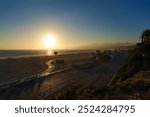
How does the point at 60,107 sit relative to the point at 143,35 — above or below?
below

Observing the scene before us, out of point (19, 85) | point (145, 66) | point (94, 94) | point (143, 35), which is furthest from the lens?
point (143, 35)

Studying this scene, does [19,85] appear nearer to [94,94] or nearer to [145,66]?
[145,66]

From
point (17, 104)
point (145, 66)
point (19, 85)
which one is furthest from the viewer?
point (19, 85)

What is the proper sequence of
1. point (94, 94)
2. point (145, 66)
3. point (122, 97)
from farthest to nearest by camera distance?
point (145, 66)
point (94, 94)
point (122, 97)

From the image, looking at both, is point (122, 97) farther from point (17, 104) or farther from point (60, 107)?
point (17, 104)

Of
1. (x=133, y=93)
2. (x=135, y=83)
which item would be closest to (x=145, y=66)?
(x=135, y=83)

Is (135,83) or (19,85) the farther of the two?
(19,85)

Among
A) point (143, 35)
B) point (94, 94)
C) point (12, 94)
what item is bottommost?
point (12, 94)

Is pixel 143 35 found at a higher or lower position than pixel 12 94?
higher

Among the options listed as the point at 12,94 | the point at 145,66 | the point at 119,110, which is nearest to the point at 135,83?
the point at 119,110
